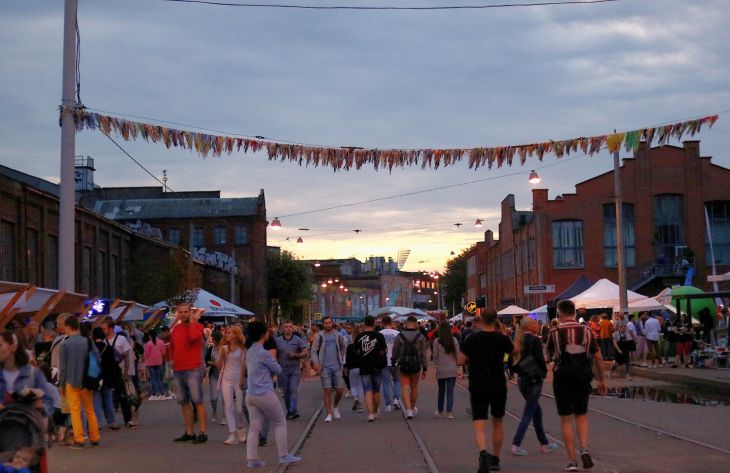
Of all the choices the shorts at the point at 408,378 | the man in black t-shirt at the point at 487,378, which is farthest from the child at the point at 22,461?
the shorts at the point at 408,378

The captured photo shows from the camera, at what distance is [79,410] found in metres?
13.9

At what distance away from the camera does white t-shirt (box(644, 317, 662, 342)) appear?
103 ft

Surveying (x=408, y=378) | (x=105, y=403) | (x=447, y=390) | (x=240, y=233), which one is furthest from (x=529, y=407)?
(x=240, y=233)

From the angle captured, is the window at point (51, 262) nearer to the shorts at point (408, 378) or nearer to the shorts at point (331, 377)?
the shorts at point (331, 377)

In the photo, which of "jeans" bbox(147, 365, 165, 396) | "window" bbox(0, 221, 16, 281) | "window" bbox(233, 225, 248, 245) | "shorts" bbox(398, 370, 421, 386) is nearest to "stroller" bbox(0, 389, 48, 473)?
"shorts" bbox(398, 370, 421, 386)

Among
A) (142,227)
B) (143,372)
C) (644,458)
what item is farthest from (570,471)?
(142,227)

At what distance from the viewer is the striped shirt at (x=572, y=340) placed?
1066cm

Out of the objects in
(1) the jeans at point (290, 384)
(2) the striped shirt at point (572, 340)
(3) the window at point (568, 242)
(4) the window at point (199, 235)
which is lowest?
(1) the jeans at point (290, 384)

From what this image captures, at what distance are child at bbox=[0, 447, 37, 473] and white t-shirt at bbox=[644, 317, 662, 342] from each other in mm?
26554

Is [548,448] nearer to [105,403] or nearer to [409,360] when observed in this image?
[409,360]

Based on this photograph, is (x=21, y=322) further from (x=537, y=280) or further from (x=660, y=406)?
(x=537, y=280)

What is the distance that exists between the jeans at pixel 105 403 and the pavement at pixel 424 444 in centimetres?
36

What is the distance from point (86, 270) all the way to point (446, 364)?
27.6 m

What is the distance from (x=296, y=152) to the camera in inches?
786
